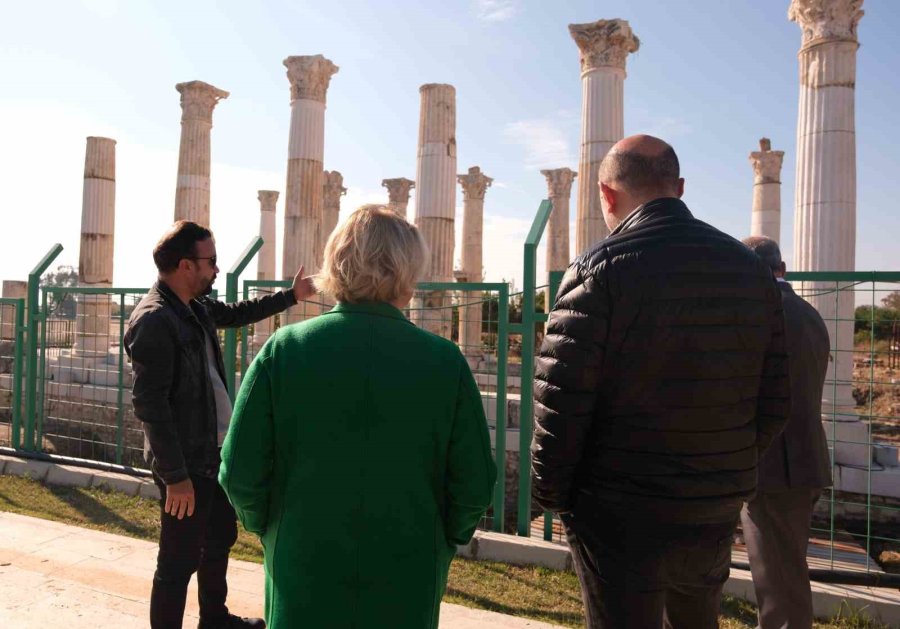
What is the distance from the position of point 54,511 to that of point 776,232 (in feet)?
60.4

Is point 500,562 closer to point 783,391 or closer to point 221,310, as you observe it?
point 221,310

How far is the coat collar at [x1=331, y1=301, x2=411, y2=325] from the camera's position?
179 cm

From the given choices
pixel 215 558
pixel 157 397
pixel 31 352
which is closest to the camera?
pixel 157 397

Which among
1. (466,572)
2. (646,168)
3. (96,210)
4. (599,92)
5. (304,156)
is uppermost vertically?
(599,92)

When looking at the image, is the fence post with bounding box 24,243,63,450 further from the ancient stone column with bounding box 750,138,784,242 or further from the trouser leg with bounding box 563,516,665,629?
the ancient stone column with bounding box 750,138,784,242

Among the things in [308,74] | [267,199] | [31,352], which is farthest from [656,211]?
[267,199]

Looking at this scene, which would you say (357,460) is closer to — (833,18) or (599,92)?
(833,18)

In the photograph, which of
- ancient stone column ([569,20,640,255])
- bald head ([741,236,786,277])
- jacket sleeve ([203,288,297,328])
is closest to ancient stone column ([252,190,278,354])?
ancient stone column ([569,20,640,255])

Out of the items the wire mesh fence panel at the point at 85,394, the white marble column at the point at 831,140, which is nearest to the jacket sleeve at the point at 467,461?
the wire mesh fence panel at the point at 85,394

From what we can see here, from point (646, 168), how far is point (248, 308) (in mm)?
2417

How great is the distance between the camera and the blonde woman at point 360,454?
170 cm

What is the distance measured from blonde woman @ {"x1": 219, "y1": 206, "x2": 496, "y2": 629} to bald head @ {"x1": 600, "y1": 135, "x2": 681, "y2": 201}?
79 centimetres

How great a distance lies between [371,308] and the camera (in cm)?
180

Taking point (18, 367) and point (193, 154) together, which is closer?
point (18, 367)
